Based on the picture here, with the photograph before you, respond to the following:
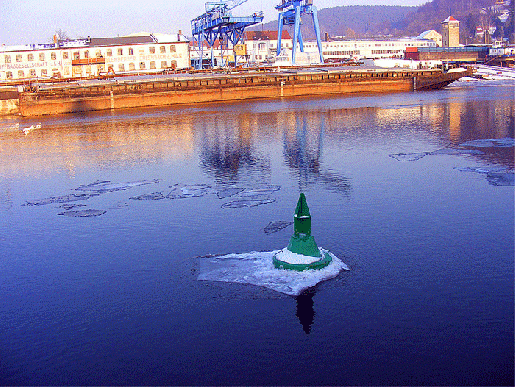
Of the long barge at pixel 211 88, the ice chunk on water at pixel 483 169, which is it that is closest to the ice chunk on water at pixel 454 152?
the ice chunk on water at pixel 483 169

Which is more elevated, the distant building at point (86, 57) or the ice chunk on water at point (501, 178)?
the distant building at point (86, 57)

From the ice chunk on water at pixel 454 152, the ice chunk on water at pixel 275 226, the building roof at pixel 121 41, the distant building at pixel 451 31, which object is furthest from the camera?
the distant building at pixel 451 31

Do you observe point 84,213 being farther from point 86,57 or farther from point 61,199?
point 86,57

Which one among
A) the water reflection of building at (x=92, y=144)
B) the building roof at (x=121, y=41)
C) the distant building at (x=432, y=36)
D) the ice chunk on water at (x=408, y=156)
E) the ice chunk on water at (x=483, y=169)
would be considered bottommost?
the ice chunk on water at (x=483, y=169)

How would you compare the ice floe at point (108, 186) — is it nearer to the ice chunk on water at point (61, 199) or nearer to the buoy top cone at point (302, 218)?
the ice chunk on water at point (61, 199)

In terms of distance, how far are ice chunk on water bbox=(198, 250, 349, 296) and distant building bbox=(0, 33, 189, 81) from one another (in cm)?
6256

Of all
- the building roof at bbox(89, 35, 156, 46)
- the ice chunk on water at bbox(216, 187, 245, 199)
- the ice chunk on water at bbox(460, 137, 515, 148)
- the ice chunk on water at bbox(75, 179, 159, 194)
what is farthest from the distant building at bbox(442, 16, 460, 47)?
the ice chunk on water at bbox(216, 187, 245, 199)

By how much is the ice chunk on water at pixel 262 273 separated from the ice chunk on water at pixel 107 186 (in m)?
6.12

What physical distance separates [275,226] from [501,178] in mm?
6044

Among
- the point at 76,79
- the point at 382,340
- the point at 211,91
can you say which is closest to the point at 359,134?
→ the point at 382,340

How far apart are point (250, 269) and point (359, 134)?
15300 mm

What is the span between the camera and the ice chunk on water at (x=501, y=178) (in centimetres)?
1291

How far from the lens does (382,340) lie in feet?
20.6

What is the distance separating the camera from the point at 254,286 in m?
7.75
